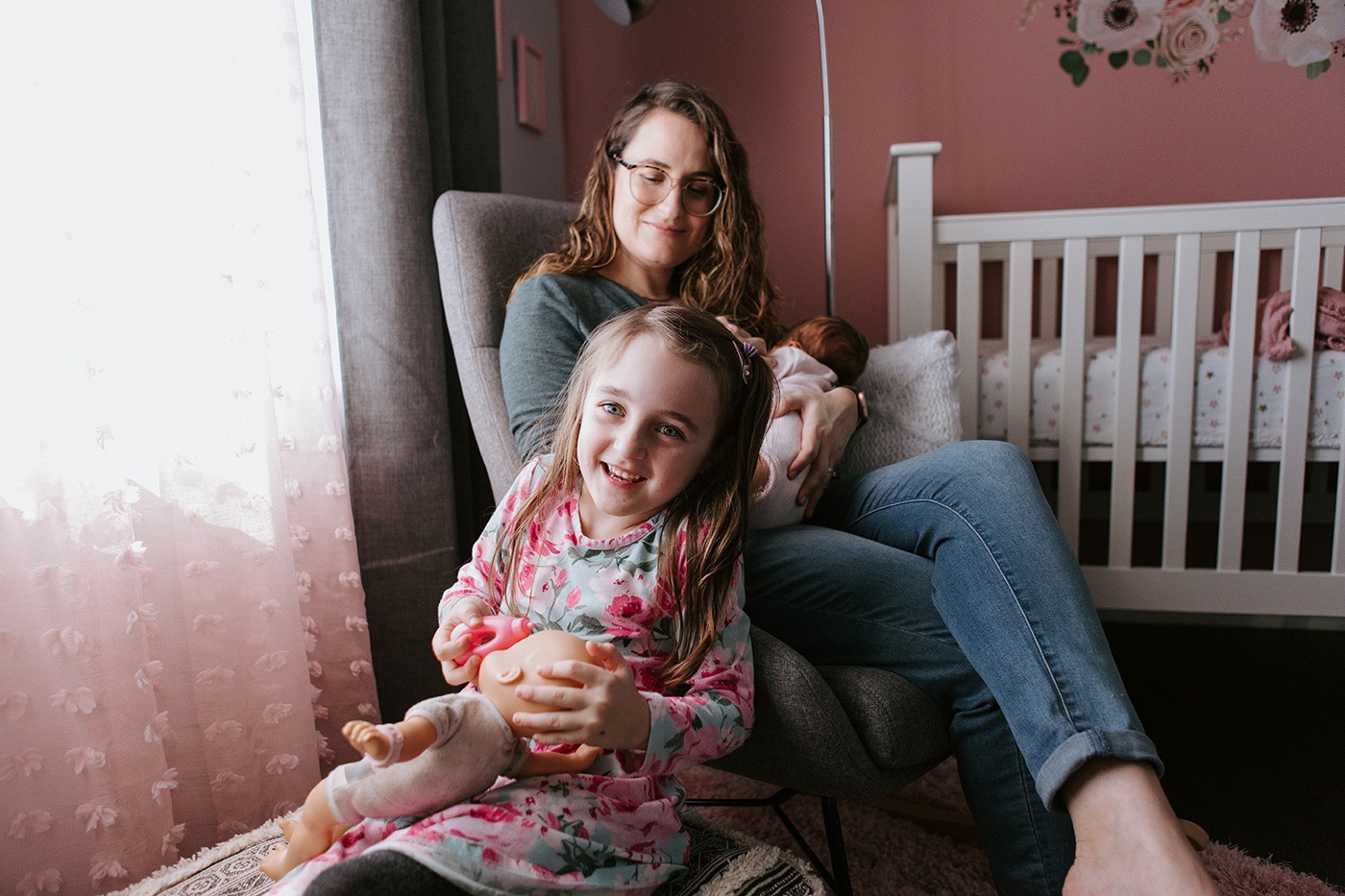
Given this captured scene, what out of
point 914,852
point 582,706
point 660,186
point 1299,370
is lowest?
point 914,852

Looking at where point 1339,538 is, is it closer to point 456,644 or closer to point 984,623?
point 984,623

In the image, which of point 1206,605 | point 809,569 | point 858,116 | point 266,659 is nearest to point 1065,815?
point 809,569

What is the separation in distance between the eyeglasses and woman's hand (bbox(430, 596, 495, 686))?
724 millimetres

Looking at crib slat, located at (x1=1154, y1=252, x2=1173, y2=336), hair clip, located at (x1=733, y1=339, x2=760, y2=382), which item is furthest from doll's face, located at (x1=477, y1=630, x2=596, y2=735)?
crib slat, located at (x1=1154, y1=252, x2=1173, y2=336)

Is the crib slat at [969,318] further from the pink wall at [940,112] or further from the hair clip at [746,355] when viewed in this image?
the hair clip at [746,355]

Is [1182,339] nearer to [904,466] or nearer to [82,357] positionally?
[904,466]

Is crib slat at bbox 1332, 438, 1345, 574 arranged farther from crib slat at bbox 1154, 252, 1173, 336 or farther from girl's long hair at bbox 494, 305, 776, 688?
girl's long hair at bbox 494, 305, 776, 688

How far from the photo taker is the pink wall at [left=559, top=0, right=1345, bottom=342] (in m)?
2.34

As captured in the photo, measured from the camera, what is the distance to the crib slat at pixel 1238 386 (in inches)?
67.3

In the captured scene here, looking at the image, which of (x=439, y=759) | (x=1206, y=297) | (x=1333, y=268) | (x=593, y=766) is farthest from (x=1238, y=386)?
(x=439, y=759)

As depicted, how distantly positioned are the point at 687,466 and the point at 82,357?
0.64 metres

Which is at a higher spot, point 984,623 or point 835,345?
point 835,345

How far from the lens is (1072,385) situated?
1.80 meters

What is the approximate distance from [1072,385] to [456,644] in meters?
1.52
